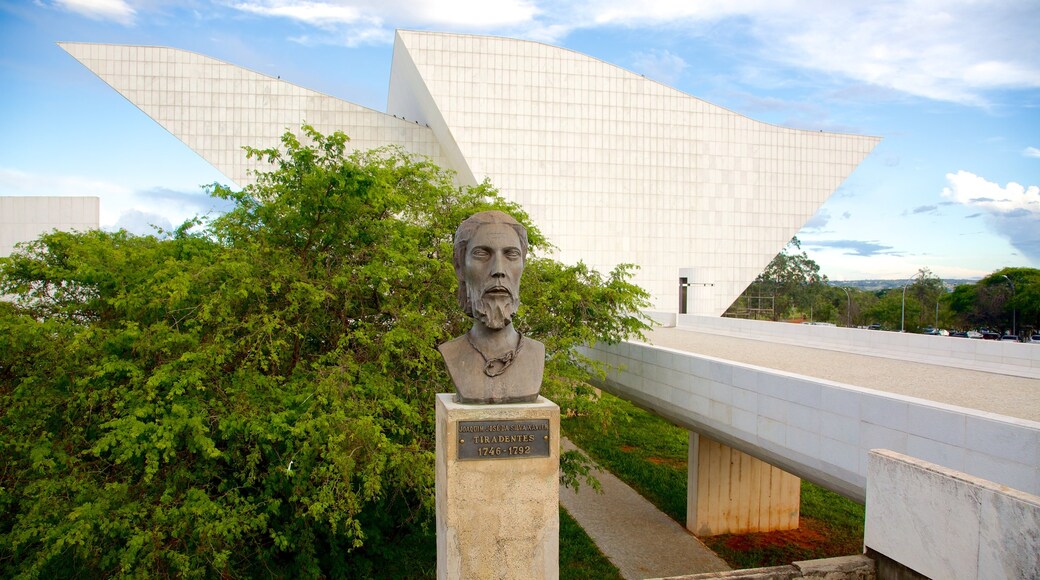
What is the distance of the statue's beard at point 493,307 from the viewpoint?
496cm

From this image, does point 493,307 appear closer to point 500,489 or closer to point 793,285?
point 500,489

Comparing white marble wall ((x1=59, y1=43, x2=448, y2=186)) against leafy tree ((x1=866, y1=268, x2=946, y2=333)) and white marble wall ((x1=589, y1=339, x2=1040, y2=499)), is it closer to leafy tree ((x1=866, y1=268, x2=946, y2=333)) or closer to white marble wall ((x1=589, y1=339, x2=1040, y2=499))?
white marble wall ((x1=589, y1=339, x2=1040, y2=499))

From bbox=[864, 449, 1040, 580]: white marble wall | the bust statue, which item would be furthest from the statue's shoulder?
bbox=[864, 449, 1040, 580]: white marble wall

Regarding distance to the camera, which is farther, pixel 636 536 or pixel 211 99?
pixel 211 99

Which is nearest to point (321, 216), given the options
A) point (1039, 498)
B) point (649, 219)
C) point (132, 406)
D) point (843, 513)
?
point (132, 406)

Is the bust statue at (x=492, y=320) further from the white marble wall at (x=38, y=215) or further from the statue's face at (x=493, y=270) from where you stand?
the white marble wall at (x=38, y=215)

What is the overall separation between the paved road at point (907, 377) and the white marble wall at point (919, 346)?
0.76 meters

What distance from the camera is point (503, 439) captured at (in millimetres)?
5012

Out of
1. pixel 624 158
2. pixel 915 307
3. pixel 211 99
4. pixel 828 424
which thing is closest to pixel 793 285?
pixel 915 307

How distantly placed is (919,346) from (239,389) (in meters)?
12.6

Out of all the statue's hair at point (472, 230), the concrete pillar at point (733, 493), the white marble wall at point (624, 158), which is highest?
the white marble wall at point (624, 158)

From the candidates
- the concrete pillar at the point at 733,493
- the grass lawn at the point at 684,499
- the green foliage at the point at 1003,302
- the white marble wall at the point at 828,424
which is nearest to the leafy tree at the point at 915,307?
the green foliage at the point at 1003,302

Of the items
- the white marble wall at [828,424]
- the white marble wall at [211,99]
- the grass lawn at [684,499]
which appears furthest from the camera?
the white marble wall at [211,99]

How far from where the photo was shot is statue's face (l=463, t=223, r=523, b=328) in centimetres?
492
